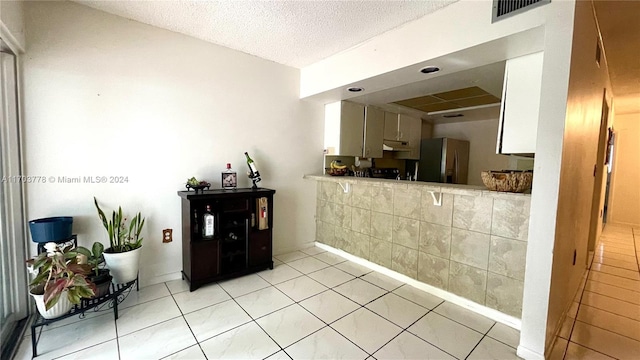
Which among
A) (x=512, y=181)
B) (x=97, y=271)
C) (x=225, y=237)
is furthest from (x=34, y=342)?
(x=512, y=181)

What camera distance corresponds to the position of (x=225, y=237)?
2.59 meters

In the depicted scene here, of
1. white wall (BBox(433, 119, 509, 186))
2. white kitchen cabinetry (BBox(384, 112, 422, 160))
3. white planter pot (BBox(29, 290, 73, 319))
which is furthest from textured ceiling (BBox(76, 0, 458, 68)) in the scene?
white wall (BBox(433, 119, 509, 186))

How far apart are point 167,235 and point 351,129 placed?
8.23 ft

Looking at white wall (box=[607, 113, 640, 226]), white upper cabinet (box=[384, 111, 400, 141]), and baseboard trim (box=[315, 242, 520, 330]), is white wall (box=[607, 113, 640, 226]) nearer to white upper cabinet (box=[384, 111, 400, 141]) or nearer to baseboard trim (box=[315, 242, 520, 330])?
white upper cabinet (box=[384, 111, 400, 141])

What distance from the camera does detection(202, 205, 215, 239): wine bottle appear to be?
7.91 ft

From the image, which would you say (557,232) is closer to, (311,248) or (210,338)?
(210,338)

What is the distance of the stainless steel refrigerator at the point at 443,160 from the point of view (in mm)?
4543

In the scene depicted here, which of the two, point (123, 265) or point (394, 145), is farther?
point (394, 145)

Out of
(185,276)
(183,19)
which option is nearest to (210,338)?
(185,276)

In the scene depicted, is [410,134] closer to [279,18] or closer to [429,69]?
[429,69]

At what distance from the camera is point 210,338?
171cm

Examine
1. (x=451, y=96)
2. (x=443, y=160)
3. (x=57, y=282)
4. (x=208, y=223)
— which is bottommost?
(x=57, y=282)

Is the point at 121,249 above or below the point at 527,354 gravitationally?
above

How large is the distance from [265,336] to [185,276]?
1.22m
